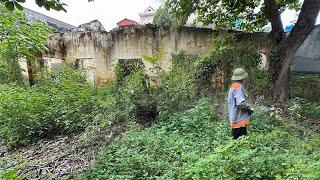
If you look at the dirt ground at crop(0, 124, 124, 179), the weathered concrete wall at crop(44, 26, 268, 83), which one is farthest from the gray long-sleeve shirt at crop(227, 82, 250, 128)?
the weathered concrete wall at crop(44, 26, 268, 83)

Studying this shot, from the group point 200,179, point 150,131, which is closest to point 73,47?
point 150,131

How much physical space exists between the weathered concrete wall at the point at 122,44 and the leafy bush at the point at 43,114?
3635 millimetres

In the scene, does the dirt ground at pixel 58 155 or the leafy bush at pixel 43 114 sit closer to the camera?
the dirt ground at pixel 58 155

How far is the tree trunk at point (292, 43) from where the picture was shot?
8.80m

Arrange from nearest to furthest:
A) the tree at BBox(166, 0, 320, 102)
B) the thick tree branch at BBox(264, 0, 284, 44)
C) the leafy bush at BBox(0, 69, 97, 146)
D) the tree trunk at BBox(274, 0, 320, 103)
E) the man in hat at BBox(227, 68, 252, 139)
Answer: the man in hat at BBox(227, 68, 252, 139) < the leafy bush at BBox(0, 69, 97, 146) < the tree trunk at BBox(274, 0, 320, 103) < the tree at BBox(166, 0, 320, 102) < the thick tree branch at BBox(264, 0, 284, 44)

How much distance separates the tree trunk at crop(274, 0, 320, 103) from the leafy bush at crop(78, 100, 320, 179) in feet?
8.14

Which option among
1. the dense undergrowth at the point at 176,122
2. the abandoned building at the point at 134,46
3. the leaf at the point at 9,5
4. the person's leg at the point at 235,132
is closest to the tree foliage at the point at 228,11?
the abandoned building at the point at 134,46

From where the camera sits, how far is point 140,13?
104ft

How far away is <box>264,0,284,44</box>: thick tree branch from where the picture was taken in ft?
31.6

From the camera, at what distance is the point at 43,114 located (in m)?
8.10

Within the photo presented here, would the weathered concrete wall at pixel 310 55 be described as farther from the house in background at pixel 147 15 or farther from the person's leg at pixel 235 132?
the house in background at pixel 147 15

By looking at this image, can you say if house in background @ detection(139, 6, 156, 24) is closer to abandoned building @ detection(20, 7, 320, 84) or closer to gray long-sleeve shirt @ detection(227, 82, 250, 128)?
abandoned building @ detection(20, 7, 320, 84)

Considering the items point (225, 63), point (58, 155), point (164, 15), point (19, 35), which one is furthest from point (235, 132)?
point (164, 15)

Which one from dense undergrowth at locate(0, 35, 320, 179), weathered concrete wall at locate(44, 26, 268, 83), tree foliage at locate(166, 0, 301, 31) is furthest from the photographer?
weathered concrete wall at locate(44, 26, 268, 83)
